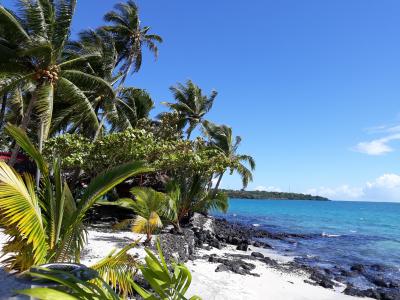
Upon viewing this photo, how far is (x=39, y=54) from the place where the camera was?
12820 mm

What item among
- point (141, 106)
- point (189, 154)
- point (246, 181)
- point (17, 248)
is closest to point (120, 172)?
point (17, 248)

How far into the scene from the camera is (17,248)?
4617 mm

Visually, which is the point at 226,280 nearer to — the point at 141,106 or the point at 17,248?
the point at 17,248

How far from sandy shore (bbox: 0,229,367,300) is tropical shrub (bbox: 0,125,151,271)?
394 centimetres

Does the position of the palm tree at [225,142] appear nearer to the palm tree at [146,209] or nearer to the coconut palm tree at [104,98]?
the coconut palm tree at [104,98]

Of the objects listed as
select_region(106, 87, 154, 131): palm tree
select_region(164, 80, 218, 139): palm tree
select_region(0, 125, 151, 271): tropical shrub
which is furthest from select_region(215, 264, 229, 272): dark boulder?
select_region(164, 80, 218, 139): palm tree

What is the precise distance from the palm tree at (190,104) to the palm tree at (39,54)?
17.3m

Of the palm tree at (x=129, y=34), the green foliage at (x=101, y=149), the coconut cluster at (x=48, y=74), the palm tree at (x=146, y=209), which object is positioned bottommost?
the palm tree at (x=146, y=209)

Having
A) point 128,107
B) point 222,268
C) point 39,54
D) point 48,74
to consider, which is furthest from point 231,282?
point 128,107

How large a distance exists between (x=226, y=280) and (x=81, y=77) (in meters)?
10.2

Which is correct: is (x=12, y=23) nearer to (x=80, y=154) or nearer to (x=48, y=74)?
(x=48, y=74)

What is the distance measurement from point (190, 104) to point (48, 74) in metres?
18.9

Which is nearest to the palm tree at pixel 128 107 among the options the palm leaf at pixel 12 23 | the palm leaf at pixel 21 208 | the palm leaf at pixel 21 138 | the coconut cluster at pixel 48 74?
the coconut cluster at pixel 48 74

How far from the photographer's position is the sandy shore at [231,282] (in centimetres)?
959
